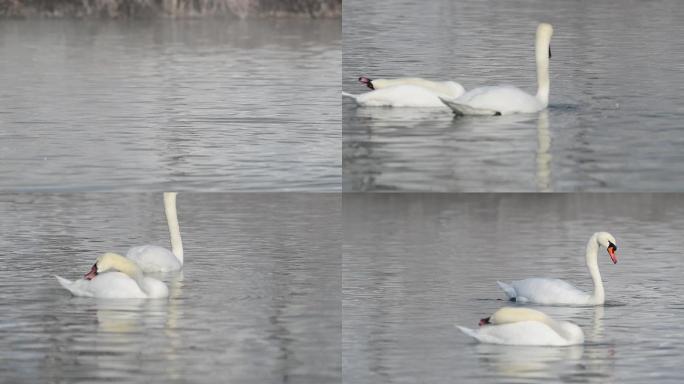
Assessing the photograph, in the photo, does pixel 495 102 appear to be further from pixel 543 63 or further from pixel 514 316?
pixel 514 316

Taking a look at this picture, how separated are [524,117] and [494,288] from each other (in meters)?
2.84

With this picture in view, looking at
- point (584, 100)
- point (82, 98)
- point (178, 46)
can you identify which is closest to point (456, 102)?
point (584, 100)

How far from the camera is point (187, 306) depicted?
1661 cm

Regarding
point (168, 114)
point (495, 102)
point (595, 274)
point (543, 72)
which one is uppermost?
point (543, 72)

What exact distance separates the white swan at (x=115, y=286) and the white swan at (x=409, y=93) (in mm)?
2208

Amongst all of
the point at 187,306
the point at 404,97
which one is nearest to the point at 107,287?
the point at 187,306

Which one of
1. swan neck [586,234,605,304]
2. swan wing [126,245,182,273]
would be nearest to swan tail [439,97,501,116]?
swan neck [586,234,605,304]

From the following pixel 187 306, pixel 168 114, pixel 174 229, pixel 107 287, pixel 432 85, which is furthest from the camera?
pixel 174 229

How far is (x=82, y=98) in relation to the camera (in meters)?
20.0

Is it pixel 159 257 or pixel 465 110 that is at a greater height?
pixel 465 110

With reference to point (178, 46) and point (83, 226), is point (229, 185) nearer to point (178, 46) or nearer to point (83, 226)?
point (83, 226)

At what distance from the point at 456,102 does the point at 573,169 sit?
2.03 m

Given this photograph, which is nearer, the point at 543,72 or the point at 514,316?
the point at 514,316

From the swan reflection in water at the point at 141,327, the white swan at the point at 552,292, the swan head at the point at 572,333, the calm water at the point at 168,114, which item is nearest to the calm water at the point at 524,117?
the calm water at the point at 168,114
